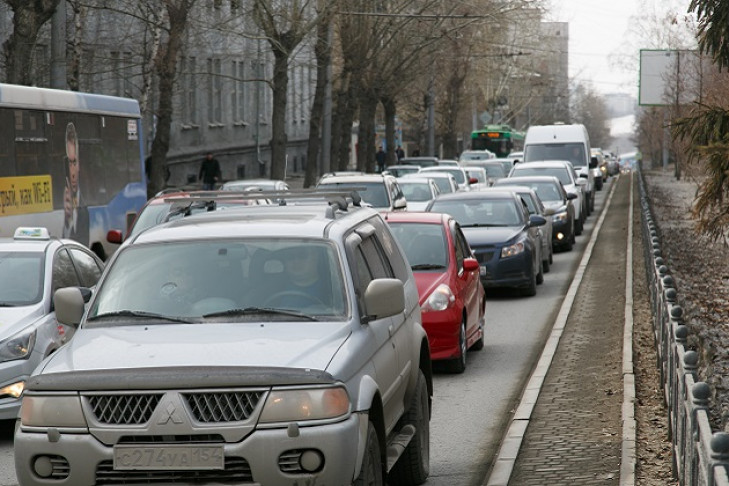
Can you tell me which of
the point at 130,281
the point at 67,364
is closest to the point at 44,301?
the point at 130,281

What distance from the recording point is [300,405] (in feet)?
19.6

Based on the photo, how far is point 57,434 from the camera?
6070 mm

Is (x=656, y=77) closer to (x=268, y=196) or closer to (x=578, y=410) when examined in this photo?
(x=578, y=410)

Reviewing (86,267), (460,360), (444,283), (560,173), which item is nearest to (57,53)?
(86,267)

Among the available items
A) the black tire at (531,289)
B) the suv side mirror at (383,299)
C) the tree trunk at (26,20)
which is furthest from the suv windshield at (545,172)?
the suv side mirror at (383,299)

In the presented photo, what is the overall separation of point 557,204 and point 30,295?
20.4 metres

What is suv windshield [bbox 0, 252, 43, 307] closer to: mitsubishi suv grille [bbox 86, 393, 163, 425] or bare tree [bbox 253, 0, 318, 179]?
mitsubishi suv grille [bbox 86, 393, 163, 425]

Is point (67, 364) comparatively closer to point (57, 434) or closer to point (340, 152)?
point (57, 434)

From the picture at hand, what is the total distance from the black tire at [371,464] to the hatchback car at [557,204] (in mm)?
22732

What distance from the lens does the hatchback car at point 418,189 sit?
30844mm

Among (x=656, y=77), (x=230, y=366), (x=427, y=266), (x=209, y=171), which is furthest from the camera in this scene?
(x=656, y=77)

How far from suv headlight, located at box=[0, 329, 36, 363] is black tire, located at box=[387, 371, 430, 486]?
130 inches

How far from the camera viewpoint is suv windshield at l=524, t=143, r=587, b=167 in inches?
1794

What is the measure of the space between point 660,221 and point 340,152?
1759 centimetres
